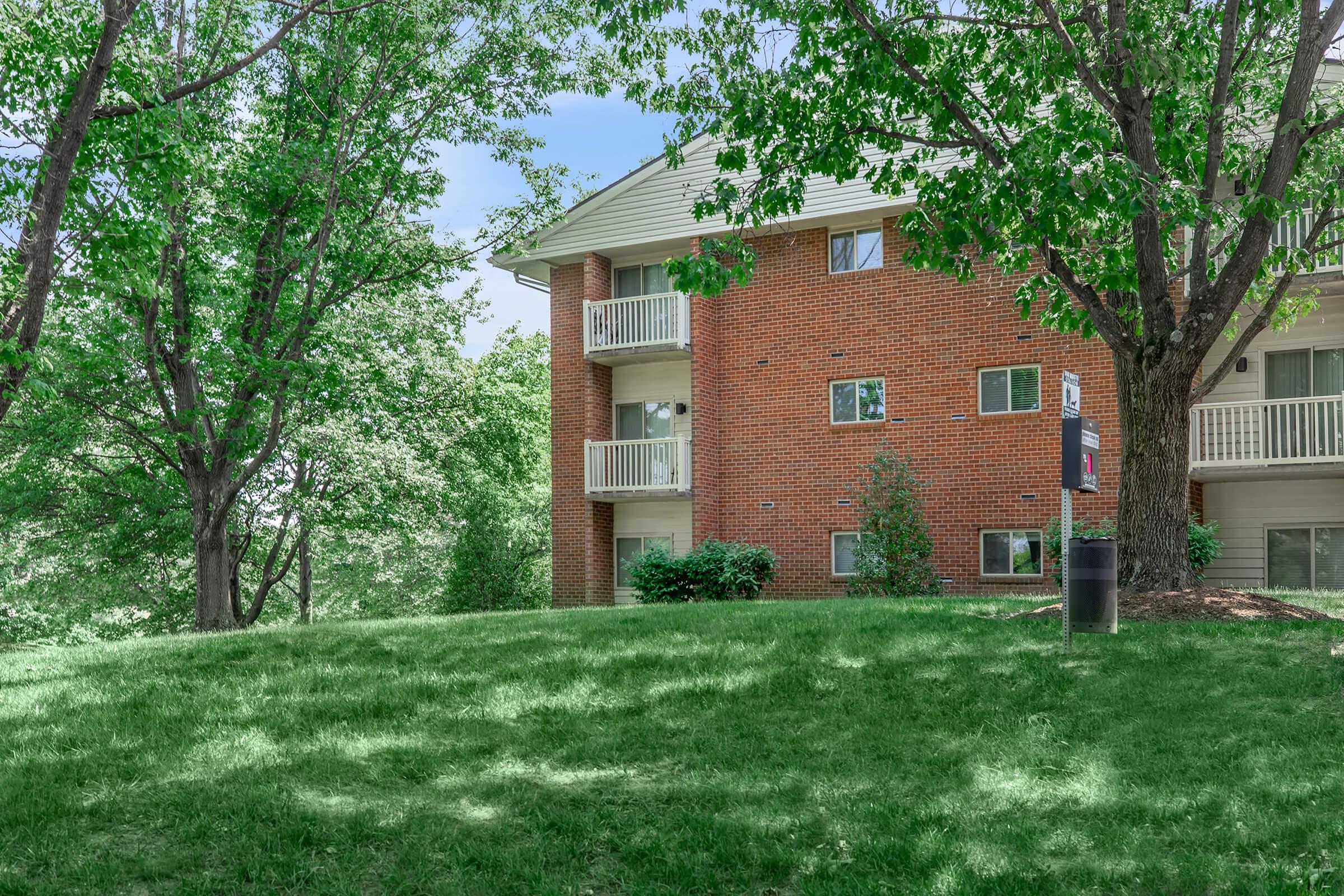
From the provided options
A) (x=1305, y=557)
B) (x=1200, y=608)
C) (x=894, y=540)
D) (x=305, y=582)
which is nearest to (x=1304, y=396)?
(x=1305, y=557)

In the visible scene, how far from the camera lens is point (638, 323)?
892 inches

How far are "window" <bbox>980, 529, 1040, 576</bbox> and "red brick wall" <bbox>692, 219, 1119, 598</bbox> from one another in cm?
18

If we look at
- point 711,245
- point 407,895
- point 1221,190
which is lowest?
point 407,895

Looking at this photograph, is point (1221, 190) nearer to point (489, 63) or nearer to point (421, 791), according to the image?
point (489, 63)

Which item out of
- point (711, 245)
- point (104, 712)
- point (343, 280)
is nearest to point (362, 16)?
point (343, 280)

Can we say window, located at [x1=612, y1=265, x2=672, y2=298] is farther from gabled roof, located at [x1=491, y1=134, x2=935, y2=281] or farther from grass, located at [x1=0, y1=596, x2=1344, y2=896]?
grass, located at [x1=0, y1=596, x2=1344, y2=896]

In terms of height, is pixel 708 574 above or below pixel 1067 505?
below

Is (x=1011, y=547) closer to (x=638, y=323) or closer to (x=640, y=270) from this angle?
(x=638, y=323)

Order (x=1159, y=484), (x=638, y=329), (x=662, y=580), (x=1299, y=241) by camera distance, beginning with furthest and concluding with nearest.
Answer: (x=638, y=329) → (x=662, y=580) → (x=1299, y=241) → (x=1159, y=484)

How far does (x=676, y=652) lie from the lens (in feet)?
34.0

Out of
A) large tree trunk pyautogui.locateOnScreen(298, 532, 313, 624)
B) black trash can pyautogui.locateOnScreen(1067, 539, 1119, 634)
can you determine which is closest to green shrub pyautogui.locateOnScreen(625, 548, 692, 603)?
black trash can pyautogui.locateOnScreen(1067, 539, 1119, 634)

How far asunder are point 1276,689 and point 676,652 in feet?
15.4

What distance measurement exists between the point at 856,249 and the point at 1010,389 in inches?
154

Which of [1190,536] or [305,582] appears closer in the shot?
[1190,536]
